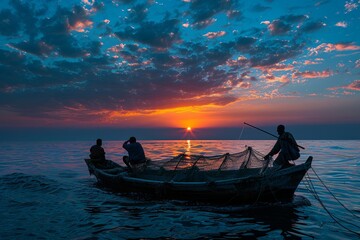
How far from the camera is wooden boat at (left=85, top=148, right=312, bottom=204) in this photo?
466 inches

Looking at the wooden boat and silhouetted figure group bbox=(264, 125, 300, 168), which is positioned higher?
silhouetted figure group bbox=(264, 125, 300, 168)

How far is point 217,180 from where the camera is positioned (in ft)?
42.1

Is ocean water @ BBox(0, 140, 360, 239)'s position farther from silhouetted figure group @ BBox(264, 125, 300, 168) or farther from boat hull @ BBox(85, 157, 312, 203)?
silhouetted figure group @ BBox(264, 125, 300, 168)

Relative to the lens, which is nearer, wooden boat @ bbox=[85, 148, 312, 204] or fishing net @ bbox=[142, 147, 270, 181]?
wooden boat @ bbox=[85, 148, 312, 204]

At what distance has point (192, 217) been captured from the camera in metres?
10.7

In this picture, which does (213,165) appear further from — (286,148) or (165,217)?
(165,217)

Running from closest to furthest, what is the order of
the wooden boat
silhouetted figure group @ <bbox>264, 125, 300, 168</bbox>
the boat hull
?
the boat hull < the wooden boat < silhouetted figure group @ <bbox>264, 125, 300, 168</bbox>

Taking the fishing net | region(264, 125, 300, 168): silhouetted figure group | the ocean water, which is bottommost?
the ocean water

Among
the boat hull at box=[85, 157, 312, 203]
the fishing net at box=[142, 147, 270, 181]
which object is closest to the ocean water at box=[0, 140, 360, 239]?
the boat hull at box=[85, 157, 312, 203]

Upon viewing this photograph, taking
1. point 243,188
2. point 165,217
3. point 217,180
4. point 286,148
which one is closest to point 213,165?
point 217,180

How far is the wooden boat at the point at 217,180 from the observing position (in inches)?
466

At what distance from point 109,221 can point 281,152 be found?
821 cm

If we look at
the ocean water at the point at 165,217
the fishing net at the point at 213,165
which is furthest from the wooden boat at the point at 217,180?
the ocean water at the point at 165,217

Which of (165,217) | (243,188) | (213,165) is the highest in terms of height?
(213,165)
